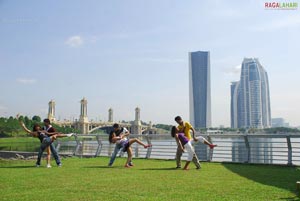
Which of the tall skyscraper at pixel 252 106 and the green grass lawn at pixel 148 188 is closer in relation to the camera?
the green grass lawn at pixel 148 188

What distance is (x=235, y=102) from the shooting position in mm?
199125

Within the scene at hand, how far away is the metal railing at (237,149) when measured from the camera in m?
11.9

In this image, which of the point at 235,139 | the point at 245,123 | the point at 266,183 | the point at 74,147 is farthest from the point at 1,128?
the point at 245,123

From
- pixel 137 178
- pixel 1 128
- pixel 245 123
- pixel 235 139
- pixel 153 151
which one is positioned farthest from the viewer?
pixel 245 123

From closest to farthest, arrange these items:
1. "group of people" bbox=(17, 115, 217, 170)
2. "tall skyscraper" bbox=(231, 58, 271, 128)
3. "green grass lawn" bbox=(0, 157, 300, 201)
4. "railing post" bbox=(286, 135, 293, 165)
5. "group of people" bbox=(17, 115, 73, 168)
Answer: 1. "green grass lawn" bbox=(0, 157, 300, 201)
2. "group of people" bbox=(17, 115, 217, 170)
3. "railing post" bbox=(286, 135, 293, 165)
4. "group of people" bbox=(17, 115, 73, 168)
5. "tall skyscraper" bbox=(231, 58, 271, 128)

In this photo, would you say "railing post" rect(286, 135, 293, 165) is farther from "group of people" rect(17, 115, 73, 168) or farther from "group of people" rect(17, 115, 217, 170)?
"group of people" rect(17, 115, 73, 168)

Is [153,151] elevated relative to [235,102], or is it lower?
lower

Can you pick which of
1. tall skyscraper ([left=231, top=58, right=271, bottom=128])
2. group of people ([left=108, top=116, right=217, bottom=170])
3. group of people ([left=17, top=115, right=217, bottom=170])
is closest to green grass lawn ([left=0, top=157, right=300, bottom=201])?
group of people ([left=108, top=116, right=217, bottom=170])

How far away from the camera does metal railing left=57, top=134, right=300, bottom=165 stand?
39.2 feet

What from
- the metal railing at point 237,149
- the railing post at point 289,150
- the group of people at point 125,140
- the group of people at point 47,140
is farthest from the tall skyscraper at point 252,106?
the group of people at point 47,140

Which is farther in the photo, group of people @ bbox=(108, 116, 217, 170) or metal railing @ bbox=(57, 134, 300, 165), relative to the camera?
metal railing @ bbox=(57, 134, 300, 165)

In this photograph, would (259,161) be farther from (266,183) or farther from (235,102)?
(235,102)

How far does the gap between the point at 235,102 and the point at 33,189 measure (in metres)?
199

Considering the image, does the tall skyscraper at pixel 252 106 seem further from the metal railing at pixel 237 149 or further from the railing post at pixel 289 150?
the railing post at pixel 289 150
